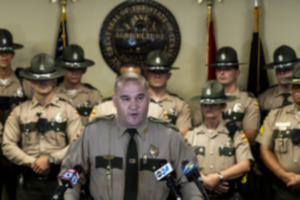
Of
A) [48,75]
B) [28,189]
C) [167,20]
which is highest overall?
[167,20]

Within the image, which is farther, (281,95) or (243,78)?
(243,78)

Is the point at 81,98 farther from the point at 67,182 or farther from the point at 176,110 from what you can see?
the point at 67,182

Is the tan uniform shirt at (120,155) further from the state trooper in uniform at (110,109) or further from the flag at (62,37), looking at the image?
the flag at (62,37)

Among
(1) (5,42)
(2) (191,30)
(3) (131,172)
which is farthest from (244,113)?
(3) (131,172)

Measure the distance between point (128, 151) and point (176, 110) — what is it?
2812mm

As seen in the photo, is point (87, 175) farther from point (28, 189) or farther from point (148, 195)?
point (28, 189)

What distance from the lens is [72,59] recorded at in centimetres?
643

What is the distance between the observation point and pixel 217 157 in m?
5.25

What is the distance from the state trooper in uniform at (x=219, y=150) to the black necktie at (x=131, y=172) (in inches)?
69.9

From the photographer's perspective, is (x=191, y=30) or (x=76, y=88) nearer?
(x=76, y=88)

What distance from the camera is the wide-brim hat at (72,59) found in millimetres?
6348

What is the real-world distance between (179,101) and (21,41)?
2258 millimetres

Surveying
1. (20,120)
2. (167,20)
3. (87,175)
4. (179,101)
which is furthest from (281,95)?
(87,175)

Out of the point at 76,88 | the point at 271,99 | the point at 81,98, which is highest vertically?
the point at 76,88
